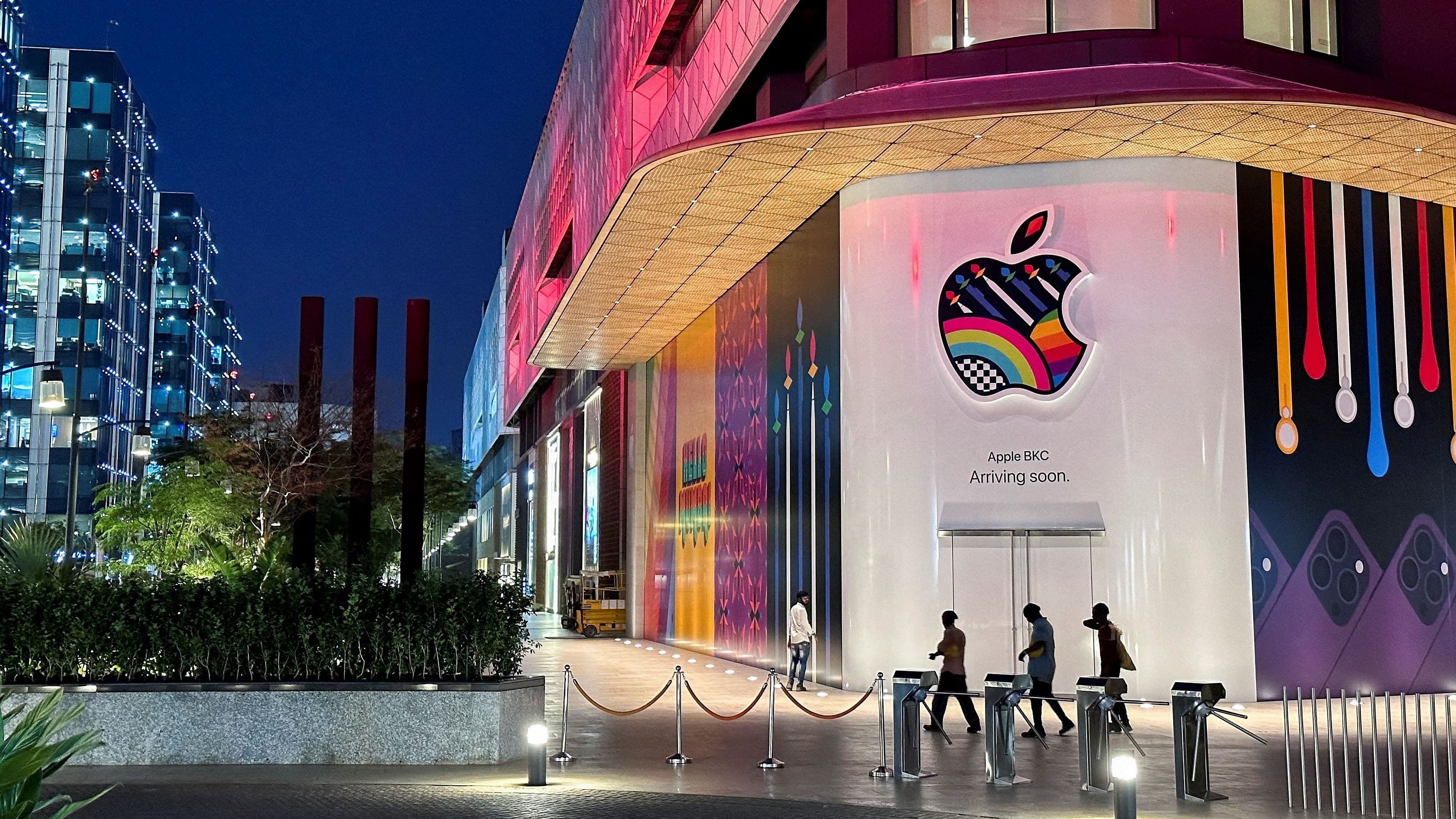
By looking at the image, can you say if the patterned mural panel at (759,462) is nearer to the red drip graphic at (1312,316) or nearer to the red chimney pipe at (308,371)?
the red drip graphic at (1312,316)

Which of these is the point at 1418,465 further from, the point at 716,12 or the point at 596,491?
the point at 596,491

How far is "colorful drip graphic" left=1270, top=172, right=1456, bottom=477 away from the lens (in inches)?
783

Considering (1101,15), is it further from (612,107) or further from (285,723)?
(612,107)

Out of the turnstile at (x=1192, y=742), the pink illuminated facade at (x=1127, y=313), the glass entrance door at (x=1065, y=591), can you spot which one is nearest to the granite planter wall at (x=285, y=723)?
the turnstile at (x=1192, y=742)

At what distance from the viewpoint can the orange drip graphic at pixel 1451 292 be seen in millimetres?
21422

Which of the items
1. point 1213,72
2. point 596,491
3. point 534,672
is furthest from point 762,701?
point 596,491

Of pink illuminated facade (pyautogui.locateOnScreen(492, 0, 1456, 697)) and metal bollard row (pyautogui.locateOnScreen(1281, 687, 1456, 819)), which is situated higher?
pink illuminated facade (pyautogui.locateOnScreen(492, 0, 1456, 697))

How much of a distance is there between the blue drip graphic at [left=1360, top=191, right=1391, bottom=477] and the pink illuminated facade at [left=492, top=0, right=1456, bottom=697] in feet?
0.19

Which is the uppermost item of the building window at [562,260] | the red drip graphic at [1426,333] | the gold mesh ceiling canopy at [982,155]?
the building window at [562,260]

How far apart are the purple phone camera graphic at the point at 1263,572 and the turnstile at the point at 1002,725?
8.26m

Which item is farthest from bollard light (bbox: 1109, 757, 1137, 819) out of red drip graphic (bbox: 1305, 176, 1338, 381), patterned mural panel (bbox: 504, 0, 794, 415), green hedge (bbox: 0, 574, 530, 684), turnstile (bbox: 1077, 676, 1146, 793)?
patterned mural panel (bbox: 504, 0, 794, 415)

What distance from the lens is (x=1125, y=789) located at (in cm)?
955

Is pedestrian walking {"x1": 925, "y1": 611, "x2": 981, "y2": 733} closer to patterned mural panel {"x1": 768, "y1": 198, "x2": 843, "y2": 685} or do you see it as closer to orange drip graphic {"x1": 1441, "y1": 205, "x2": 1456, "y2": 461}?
patterned mural panel {"x1": 768, "y1": 198, "x2": 843, "y2": 685}

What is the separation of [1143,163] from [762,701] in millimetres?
9386
